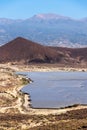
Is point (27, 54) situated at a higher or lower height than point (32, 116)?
higher

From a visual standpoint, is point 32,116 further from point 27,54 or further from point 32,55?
point 32,55

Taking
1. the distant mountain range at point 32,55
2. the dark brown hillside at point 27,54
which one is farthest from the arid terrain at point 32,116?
the dark brown hillside at point 27,54

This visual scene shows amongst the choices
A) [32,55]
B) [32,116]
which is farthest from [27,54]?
[32,116]

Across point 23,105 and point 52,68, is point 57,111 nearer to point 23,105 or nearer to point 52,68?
point 23,105

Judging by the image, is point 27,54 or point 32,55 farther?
point 32,55

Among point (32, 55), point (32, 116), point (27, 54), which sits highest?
point (27, 54)

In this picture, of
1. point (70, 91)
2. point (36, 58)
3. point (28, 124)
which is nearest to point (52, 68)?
point (36, 58)

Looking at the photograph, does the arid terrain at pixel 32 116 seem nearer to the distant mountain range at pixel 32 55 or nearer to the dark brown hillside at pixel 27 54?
the distant mountain range at pixel 32 55
